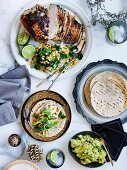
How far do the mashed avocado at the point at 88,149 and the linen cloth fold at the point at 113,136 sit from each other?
2.3 inches

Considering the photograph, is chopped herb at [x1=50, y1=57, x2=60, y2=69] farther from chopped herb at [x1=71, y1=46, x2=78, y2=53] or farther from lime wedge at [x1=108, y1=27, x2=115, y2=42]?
lime wedge at [x1=108, y1=27, x2=115, y2=42]

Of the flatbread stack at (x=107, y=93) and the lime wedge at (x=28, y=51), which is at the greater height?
the lime wedge at (x=28, y=51)

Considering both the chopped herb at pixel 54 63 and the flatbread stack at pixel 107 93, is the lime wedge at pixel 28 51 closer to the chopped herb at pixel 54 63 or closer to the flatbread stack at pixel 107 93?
the chopped herb at pixel 54 63

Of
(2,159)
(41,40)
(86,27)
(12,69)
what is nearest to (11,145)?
(2,159)

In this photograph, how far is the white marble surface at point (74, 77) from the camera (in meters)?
2.27

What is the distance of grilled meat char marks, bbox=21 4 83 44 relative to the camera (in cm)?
217

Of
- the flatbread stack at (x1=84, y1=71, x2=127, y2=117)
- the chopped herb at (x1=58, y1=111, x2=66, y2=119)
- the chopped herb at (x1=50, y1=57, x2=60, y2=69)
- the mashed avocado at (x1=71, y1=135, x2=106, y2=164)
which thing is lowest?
the mashed avocado at (x1=71, y1=135, x2=106, y2=164)

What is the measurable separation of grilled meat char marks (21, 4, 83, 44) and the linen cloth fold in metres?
0.42

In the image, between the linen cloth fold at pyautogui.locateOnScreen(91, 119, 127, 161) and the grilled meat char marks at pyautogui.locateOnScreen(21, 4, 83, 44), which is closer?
the grilled meat char marks at pyautogui.locateOnScreen(21, 4, 83, 44)

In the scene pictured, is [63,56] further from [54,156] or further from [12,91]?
[54,156]

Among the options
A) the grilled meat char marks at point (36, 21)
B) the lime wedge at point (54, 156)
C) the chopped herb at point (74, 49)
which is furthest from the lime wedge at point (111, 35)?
the lime wedge at point (54, 156)

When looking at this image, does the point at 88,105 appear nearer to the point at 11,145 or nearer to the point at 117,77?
the point at 117,77

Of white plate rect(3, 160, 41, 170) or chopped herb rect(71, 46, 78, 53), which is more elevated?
chopped herb rect(71, 46, 78, 53)

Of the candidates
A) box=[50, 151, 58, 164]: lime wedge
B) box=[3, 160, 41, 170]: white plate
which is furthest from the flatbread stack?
box=[3, 160, 41, 170]: white plate
